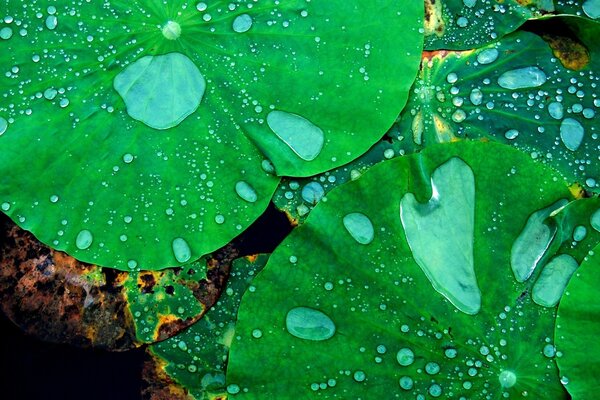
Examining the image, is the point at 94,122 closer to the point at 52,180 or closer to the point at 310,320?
the point at 52,180

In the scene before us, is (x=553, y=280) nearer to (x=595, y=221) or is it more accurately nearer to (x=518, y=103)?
(x=595, y=221)

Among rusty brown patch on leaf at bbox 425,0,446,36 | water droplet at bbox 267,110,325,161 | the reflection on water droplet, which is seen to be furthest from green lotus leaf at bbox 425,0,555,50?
the reflection on water droplet

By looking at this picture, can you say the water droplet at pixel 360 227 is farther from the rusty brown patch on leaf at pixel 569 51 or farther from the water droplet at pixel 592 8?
the water droplet at pixel 592 8

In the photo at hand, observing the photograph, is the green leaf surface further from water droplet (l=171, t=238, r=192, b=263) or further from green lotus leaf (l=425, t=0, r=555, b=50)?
water droplet (l=171, t=238, r=192, b=263)

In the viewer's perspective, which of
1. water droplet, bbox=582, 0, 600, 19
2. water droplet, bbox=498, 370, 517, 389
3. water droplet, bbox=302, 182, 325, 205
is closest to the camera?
water droplet, bbox=498, 370, 517, 389

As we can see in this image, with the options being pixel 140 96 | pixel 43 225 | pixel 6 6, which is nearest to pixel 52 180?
pixel 43 225

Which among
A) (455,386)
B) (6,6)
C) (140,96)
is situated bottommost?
(455,386)
